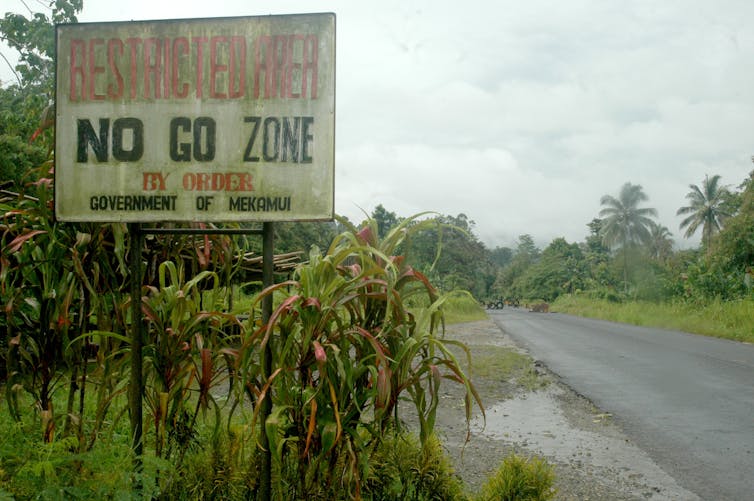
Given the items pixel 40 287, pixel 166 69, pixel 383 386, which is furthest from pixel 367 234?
pixel 40 287

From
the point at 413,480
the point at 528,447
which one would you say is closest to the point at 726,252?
the point at 528,447

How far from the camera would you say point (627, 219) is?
59875 mm

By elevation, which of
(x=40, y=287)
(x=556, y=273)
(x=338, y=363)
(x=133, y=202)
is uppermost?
(x=133, y=202)

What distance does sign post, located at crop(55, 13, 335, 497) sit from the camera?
267cm

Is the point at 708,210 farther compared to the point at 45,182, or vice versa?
the point at 708,210

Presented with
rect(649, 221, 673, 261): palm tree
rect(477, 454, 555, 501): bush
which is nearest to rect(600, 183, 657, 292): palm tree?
rect(649, 221, 673, 261): palm tree

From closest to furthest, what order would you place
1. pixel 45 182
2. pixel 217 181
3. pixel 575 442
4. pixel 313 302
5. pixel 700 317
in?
pixel 313 302 → pixel 217 181 → pixel 45 182 → pixel 575 442 → pixel 700 317

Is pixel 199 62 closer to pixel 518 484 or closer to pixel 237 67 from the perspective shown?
pixel 237 67

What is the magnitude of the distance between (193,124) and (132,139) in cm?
29

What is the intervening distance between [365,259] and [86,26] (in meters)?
1.63

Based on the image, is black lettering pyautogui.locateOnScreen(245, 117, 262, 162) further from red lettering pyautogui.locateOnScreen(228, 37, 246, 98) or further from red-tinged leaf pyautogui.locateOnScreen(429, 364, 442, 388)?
red-tinged leaf pyautogui.locateOnScreen(429, 364, 442, 388)

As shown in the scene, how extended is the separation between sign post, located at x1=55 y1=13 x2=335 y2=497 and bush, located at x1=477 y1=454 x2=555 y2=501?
135cm

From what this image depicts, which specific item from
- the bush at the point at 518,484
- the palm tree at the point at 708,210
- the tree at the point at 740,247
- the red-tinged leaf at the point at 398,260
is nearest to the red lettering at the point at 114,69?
the red-tinged leaf at the point at 398,260

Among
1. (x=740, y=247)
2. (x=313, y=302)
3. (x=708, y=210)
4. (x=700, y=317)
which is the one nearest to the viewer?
(x=313, y=302)
